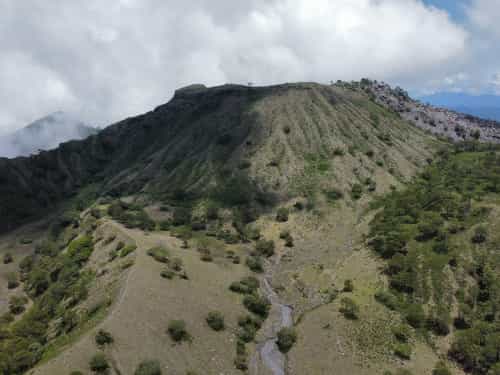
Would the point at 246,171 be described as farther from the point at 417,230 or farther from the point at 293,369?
the point at 293,369

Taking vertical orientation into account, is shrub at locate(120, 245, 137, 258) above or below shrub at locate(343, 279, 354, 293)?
above

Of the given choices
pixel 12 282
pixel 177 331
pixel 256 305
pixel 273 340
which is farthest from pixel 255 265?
pixel 12 282

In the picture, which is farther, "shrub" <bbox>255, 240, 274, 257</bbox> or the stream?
"shrub" <bbox>255, 240, 274, 257</bbox>

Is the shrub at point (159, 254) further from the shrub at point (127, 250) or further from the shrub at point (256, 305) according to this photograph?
the shrub at point (256, 305)

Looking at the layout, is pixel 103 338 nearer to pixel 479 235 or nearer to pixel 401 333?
pixel 401 333

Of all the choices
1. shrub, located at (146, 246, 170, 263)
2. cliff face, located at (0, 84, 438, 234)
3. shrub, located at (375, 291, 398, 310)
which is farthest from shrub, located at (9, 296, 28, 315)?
shrub, located at (375, 291, 398, 310)

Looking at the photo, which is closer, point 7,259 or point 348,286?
point 348,286

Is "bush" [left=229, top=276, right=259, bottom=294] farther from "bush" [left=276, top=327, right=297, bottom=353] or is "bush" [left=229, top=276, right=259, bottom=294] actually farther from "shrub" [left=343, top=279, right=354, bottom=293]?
"shrub" [left=343, top=279, right=354, bottom=293]

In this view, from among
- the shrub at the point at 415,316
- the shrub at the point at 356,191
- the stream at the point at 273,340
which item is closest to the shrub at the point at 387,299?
the shrub at the point at 415,316
